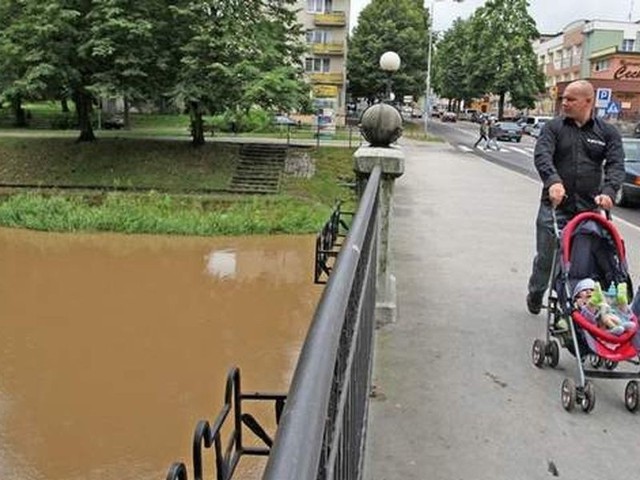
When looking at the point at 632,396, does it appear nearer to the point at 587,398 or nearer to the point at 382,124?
the point at 587,398

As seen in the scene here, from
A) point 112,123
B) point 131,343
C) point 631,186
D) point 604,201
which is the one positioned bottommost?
point 131,343

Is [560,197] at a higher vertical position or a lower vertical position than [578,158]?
lower

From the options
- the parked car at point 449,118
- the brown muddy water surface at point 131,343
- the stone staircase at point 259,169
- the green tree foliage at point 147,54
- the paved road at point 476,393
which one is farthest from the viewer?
the parked car at point 449,118

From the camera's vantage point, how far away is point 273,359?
10.3 m

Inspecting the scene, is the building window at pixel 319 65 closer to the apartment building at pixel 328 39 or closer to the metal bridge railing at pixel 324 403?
the apartment building at pixel 328 39

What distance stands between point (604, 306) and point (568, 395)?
538 millimetres

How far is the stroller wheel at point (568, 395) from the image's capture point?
4.18 meters

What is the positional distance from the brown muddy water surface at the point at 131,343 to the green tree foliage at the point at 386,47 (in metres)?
39.2

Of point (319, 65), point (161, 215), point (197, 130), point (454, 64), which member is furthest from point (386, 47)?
point (161, 215)

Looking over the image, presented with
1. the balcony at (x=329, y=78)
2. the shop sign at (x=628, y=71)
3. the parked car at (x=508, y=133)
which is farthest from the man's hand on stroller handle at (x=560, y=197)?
the shop sign at (x=628, y=71)

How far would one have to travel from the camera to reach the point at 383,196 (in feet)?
19.0

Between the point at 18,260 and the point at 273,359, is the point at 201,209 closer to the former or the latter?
the point at 18,260

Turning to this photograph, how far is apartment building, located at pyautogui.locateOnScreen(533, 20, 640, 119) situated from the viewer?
57250 millimetres

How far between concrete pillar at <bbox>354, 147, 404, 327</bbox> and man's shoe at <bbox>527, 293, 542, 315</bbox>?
110 centimetres
